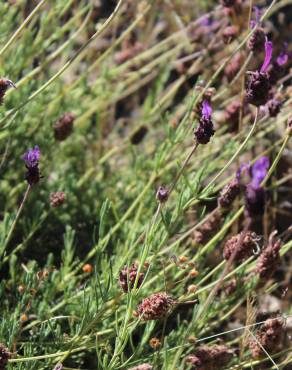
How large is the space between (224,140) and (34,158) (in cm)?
103

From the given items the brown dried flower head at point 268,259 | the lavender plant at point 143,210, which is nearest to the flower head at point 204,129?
the lavender plant at point 143,210

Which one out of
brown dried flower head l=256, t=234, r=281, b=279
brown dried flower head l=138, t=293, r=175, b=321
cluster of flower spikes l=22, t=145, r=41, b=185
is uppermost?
cluster of flower spikes l=22, t=145, r=41, b=185

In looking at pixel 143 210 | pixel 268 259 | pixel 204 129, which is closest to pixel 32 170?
pixel 204 129

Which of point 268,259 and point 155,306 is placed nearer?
point 155,306

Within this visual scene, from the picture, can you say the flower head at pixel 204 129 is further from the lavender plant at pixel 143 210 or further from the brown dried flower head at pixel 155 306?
the brown dried flower head at pixel 155 306

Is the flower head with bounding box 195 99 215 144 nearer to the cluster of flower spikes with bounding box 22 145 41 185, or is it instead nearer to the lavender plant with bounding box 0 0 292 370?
the lavender plant with bounding box 0 0 292 370

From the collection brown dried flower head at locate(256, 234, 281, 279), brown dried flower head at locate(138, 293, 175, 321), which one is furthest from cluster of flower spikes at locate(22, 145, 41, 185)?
brown dried flower head at locate(256, 234, 281, 279)

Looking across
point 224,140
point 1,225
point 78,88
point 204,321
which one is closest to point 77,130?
point 78,88

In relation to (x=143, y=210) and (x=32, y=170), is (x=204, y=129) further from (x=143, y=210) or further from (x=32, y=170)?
(x=143, y=210)

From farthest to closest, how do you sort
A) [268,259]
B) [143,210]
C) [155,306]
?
[143,210], [268,259], [155,306]

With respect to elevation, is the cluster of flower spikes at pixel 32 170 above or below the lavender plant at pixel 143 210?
above

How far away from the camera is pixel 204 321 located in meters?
1.72

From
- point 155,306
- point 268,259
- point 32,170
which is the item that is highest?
point 32,170

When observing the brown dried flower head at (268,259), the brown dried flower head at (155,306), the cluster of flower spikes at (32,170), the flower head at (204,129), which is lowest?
the brown dried flower head at (268,259)
